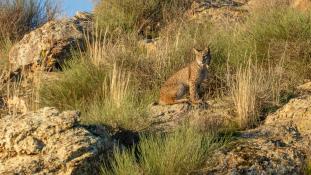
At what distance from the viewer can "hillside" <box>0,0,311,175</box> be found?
17.2ft

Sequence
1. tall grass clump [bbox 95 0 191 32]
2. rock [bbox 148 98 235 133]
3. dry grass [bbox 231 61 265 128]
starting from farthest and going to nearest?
tall grass clump [bbox 95 0 191 32] < dry grass [bbox 231 61 265 128] < rock [bbox 148 98 235 133]

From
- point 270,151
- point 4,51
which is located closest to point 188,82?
point 270,151

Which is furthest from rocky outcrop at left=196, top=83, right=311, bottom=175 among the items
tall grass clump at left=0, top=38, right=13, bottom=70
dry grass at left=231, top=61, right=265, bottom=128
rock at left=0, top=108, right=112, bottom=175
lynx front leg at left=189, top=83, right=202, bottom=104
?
tall grass clump at left=0, top=38, right=13, bottom=70

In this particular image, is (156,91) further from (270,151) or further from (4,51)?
(4,51)

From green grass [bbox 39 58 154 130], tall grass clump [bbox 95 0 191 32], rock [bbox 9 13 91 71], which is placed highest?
tall grass clump [bbox 95 0 191 32]

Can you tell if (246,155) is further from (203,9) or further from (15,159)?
(203,9)

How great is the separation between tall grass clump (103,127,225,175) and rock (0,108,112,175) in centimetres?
19

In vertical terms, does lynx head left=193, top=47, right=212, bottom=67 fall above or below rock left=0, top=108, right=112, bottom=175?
above

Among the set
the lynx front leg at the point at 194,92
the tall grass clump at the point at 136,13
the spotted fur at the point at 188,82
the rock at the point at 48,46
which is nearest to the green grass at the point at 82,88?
the spotted fur at the point at 188,82

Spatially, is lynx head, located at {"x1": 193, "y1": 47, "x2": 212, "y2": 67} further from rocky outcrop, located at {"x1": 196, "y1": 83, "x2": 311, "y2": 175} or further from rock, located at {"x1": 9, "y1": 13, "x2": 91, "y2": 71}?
rock, located at {"x1": 9, "y1": 13, "x2": 91, "y2": 71}

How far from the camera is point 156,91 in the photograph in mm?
9305

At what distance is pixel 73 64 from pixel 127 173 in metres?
5.27

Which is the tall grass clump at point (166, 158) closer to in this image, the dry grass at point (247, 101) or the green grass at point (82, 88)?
the dry grass at point (247, 101)

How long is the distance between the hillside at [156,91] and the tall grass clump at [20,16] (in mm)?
29
